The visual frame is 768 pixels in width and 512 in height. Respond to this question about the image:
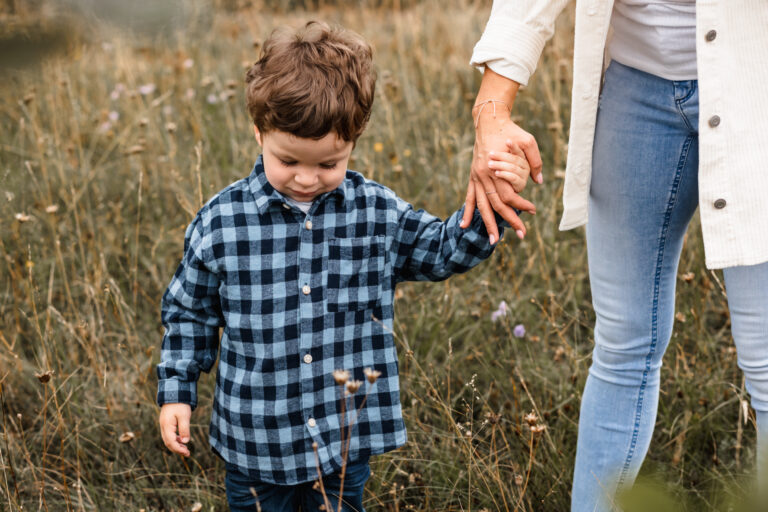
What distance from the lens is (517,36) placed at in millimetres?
1451

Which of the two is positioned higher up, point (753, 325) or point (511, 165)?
point (511, 165)

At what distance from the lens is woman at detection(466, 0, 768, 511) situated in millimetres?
1355

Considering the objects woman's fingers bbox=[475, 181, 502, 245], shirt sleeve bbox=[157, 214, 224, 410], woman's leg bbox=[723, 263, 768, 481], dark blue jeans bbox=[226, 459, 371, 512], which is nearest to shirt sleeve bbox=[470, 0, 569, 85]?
woman's fingers bbox=[475, 181, 502, 245]

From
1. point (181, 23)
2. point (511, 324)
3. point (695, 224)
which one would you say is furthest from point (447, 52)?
point (181, 23)

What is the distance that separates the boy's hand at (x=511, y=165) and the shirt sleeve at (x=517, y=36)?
5.5 inches

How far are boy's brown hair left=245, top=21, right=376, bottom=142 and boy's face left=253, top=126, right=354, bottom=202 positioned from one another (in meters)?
0.02

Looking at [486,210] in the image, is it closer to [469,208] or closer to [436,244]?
[469,208]

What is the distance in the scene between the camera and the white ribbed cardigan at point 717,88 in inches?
52.2

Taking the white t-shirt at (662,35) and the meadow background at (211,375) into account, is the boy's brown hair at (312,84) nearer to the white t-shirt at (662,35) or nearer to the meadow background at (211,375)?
the meadow background at (211,375)

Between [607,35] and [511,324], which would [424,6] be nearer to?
[511,324]

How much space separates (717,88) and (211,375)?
1.70 meters

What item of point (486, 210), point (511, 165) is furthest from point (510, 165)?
point (486, 210)

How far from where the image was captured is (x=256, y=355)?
1.53 metres

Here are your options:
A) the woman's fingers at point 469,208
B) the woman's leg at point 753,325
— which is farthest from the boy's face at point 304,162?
the woman's leg at point 753,325
